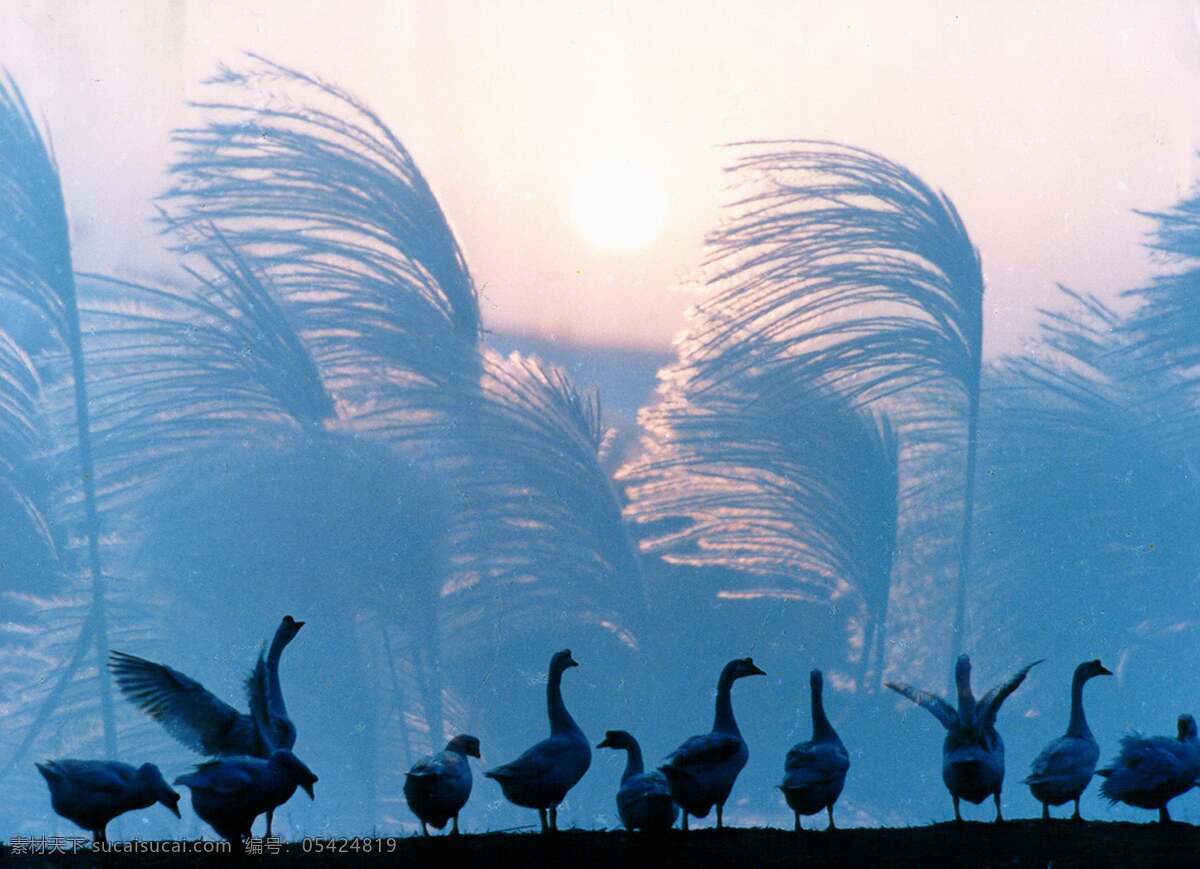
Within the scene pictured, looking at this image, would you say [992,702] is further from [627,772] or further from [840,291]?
[840,291]

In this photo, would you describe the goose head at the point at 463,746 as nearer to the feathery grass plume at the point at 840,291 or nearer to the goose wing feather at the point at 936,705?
A: the goose wing feather at the point at 936,705

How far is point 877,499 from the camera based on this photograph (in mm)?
6984

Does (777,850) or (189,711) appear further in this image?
(189,711)

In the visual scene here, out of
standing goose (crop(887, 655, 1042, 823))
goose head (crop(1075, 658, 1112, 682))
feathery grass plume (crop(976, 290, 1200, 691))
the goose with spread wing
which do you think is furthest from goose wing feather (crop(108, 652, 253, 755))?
feathery grass plume (crop(976, 290, 1200, 691))

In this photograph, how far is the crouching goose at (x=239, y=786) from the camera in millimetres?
3771

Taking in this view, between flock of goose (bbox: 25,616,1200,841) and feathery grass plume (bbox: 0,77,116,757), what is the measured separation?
3.01 m

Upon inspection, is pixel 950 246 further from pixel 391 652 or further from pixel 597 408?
pixel 391 652

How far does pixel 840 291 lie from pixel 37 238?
420 centimetres

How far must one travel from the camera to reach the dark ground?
3.73 meters

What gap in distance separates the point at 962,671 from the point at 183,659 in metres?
4.17

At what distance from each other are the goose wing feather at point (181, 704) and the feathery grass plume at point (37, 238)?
2.95 m

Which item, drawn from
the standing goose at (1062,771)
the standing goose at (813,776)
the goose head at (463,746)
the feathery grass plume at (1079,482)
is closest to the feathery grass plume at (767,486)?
the feathery grass plume at (1079,482)

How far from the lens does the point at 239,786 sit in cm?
379

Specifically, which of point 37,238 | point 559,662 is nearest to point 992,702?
point 559,662
